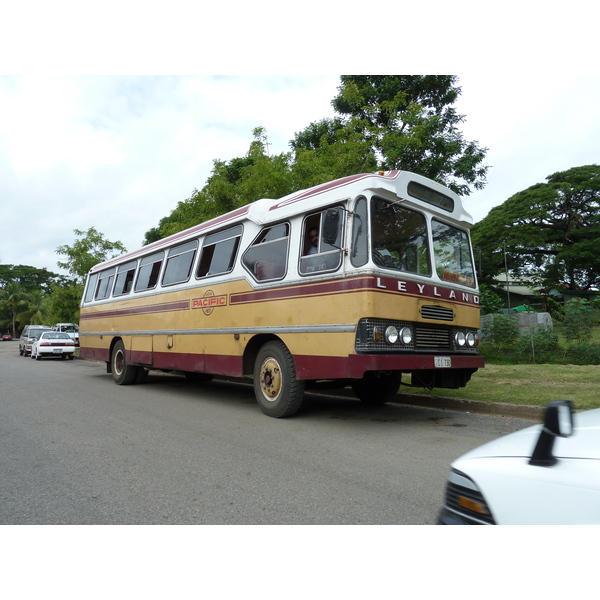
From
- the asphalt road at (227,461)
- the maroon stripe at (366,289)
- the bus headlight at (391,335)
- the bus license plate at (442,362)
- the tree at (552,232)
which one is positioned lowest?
the asphalt road at (227,461)

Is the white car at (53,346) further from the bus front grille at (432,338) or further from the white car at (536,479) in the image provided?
the white car at (536,479)

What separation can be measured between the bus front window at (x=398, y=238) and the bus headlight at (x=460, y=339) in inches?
39.0

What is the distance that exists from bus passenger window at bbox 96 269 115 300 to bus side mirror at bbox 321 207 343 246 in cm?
829

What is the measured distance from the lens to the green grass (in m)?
7.52

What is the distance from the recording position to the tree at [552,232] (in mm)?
32344

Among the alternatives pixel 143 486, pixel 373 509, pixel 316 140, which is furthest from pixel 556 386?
pixel 316 140

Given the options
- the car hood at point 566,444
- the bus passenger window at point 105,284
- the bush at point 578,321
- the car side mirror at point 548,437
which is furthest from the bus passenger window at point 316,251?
the bush at point 578,321

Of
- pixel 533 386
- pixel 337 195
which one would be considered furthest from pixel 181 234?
pixel 533 386

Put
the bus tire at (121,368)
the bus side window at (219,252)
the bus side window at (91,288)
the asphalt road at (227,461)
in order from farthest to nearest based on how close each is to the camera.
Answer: the bus side window at (91,288) → the bus tire at (121,368) → the bus side window at (219,252) → the asphalt road at (227,461)

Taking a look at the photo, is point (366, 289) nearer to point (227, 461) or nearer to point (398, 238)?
point (398, 238)

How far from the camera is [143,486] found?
405 cm

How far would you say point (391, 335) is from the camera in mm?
5934

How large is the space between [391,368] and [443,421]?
1539 mm

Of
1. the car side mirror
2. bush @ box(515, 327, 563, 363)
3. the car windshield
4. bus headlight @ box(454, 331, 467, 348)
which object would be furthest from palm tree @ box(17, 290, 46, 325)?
the car side mirror
